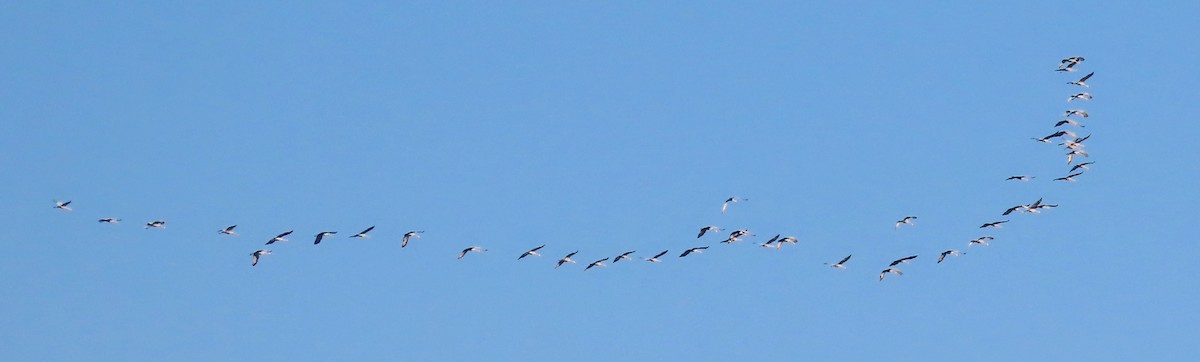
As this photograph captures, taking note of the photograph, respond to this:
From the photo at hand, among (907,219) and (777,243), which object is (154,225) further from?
(907,219)

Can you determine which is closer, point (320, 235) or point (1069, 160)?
point (320, 235)

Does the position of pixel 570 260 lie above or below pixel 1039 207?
below

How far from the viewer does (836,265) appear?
284 ft

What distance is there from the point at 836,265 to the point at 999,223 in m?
12.6

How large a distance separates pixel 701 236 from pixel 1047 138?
22299 millimetres

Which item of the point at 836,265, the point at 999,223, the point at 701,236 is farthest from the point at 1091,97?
the point at 701,236

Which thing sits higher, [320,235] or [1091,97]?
[1091,97]

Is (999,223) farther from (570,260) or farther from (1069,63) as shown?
(570,260)

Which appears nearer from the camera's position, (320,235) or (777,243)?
(320,235)

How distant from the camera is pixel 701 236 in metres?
89.9

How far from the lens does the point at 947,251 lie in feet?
287

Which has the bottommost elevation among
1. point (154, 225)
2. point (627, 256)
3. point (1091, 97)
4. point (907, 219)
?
point (154, 225)

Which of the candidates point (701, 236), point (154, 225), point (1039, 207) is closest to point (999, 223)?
point (1039, 207)

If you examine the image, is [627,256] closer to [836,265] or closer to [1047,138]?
[836,265]
